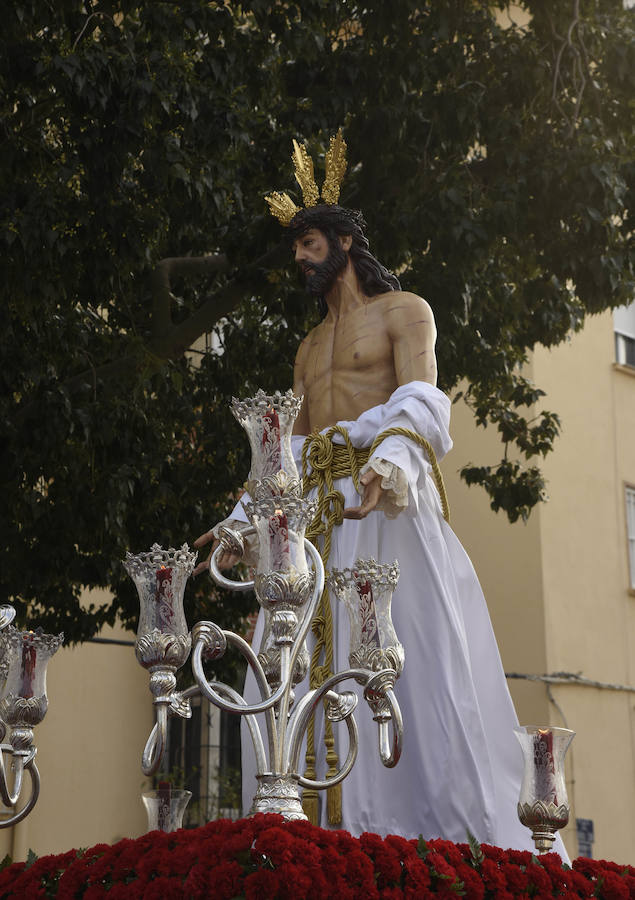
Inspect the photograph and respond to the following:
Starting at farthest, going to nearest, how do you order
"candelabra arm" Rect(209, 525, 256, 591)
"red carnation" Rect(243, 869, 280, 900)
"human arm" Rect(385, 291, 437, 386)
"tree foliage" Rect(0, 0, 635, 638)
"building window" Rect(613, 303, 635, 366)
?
"building window" Rect(613, 303, 635, 366) < "tree foliage" Rect(0, 0, 635, 638) < "human arm" Rect(385, 291, 437, 386) < "candelabra arm" Rect(209, 525, 256, 591) < "red carnation" Rect(243, 869, 280, 900)

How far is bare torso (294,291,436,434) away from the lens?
213 inches

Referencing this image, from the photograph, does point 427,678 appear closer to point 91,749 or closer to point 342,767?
point 342,767

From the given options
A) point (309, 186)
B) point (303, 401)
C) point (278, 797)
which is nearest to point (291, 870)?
point (278, 797)

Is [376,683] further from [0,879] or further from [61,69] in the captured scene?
[61,69]

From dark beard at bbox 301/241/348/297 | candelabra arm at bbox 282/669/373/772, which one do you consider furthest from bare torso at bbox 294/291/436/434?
candelabra arm at bbox 282/669/373/772

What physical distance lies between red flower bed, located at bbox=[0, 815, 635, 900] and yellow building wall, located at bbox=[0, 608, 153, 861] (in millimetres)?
12029

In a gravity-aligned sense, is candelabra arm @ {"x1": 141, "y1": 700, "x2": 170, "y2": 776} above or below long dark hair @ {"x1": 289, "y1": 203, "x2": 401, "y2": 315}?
below

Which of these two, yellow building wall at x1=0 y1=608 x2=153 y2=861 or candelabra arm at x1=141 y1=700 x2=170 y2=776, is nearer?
candelabra arm at x1=141 y1=700 x2=170 y2=776

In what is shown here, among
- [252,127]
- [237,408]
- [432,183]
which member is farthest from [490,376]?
[237,408]

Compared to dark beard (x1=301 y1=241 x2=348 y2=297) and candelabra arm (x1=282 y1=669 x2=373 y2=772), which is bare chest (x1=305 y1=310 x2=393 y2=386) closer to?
dark beard (x1=301 y1=241 x2=348 y2=297)

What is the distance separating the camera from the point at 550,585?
16.9m

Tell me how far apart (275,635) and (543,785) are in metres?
0.97

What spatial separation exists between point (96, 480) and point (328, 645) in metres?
4.83

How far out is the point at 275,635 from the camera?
3779mm
